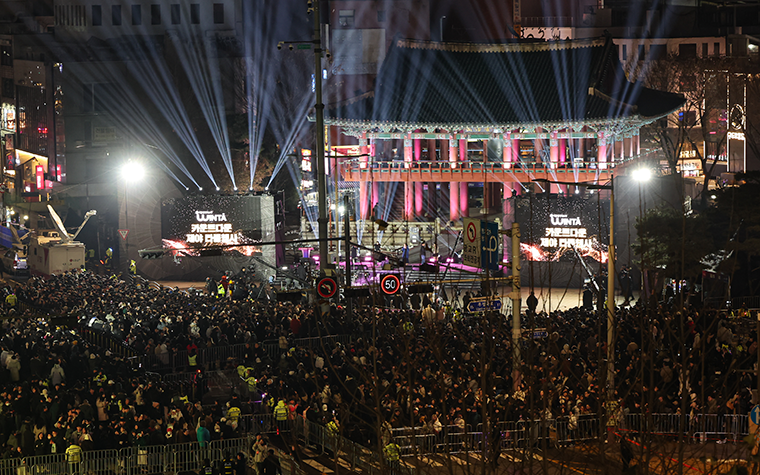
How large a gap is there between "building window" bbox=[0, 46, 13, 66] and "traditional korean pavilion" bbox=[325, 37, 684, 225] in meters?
21.2

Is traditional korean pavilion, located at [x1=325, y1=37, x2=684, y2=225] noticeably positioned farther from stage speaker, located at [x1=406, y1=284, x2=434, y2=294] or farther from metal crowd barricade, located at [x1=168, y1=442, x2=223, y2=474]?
metal crowd barricade, located at [x1=168, y1=442, x2=223, y2=474]

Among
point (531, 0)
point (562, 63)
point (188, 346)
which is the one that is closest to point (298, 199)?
point (562, 63)

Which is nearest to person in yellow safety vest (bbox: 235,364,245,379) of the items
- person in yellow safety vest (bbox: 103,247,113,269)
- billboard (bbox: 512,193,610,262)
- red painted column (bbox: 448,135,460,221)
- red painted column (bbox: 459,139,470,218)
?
billboard (bbox: 512,193,610,262)

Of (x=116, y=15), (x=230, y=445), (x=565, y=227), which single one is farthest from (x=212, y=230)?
(x=116, y=15)

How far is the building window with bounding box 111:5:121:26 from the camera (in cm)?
6494

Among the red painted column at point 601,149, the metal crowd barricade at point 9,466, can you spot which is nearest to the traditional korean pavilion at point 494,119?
the red painted column at point 601,149

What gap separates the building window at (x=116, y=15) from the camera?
213 feet

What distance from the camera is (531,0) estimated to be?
67.4m

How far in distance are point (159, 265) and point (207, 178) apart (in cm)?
973

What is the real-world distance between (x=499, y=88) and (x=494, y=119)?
3.98 meters

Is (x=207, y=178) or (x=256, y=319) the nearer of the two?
(x=256, y=319)

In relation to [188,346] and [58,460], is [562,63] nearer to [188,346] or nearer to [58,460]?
[188,346]

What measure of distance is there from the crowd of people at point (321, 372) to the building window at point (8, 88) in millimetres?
28271

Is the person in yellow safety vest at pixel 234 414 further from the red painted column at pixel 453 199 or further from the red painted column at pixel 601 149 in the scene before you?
the red painted column at pixel 601 149
